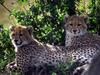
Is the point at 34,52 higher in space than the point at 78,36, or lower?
lower

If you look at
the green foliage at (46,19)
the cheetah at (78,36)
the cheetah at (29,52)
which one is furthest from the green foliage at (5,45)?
the cheetah at (78,36)

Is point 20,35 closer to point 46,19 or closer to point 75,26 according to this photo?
point 75,26

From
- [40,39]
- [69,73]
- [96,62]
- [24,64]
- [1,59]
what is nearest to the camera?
[96,62]

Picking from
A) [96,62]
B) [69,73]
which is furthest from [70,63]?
[96,62]

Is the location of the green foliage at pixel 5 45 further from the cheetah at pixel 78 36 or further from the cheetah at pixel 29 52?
the cheetah at pixel 78 36

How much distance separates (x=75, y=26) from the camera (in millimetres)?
4980

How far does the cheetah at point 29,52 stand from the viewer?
4.66 meters

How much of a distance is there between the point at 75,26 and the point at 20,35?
0.90 m

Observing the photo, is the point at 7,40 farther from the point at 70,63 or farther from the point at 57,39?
the point at 70,63

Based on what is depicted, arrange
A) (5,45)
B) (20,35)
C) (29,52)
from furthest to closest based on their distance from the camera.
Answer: (5,45) < (29,52) < (20,35)

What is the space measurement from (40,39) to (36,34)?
0.12 meters

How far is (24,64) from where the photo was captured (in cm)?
465

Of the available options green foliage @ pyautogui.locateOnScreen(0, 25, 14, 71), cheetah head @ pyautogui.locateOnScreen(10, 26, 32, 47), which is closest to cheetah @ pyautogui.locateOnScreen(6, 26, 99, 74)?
cheetah head @ pyautogui.locateOnScreen(10, 26, 32, 47)

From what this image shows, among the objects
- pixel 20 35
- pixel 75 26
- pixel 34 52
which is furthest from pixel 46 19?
pixel 20 35
